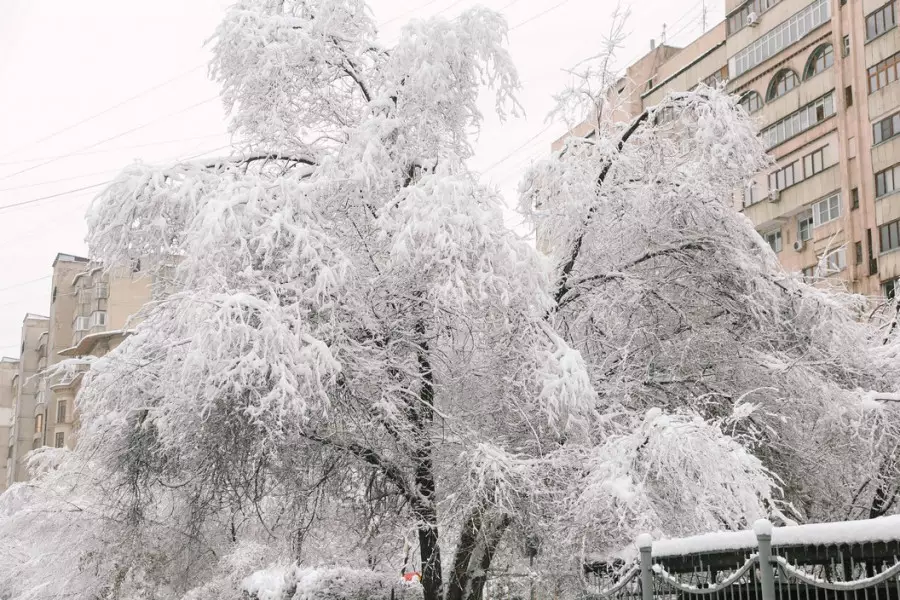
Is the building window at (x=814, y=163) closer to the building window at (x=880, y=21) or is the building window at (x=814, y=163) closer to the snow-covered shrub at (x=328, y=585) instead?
the building window at (x=880, y=21)

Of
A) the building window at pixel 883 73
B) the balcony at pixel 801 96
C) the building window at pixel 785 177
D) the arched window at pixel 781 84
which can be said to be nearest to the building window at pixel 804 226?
the building window at pixel 785 177

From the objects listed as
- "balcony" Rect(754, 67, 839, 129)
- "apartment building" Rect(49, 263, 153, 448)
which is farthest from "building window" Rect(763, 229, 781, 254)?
"apartment building" Rect(49, 263, 153, 448)

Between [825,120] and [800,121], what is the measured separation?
1804 mm

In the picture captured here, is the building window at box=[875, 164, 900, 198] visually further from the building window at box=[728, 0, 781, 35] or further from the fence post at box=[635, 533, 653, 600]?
the fence post at box=[635, 533, 653, 600]

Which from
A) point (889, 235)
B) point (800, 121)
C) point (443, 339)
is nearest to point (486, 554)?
point (443, 339)

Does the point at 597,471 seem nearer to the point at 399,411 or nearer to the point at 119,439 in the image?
the point at 399,411

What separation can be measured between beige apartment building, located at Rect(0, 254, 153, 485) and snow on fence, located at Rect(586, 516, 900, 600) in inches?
2584

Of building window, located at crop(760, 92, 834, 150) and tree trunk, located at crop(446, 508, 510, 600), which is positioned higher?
building window, located at crop(760, 92, 834, 150)

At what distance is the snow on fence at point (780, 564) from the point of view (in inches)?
274

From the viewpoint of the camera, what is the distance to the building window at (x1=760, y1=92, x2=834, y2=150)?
1822 inches

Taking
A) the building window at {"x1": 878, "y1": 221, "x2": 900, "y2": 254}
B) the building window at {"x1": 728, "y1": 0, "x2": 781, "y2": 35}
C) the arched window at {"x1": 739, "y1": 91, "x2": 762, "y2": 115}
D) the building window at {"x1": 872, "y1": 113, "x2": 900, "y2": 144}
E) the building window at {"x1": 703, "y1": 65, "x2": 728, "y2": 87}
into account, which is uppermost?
the building window at {"x1": 728, "y1": 0, "x2": 781, "y2": 35}

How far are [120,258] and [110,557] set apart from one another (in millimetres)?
8608

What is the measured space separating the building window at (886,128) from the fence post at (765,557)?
38209mm

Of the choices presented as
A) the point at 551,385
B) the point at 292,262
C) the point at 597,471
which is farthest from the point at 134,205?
the point at 597,471
